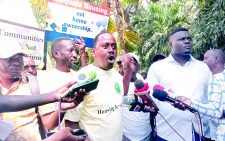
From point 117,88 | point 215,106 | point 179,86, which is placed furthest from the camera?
point 179,86

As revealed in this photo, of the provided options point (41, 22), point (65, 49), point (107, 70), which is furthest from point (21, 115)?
point (41, 22)

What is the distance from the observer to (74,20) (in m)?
5.39

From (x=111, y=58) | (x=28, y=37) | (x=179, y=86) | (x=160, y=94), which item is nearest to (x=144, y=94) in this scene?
(x=160, y=94)

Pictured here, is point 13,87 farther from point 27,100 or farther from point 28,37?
point 28,37

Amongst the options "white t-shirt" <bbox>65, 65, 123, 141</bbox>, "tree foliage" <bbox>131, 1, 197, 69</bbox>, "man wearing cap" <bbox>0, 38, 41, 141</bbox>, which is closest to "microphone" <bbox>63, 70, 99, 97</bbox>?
"man wearing cap" <bbox>0, 38, 41, 141</bbox>

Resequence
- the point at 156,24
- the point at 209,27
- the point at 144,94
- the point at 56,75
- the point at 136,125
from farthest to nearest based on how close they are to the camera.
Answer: the point at 156,24 < the point at 209,27 < the point at 136,125 < the point at 56,75 < the point at 144,94

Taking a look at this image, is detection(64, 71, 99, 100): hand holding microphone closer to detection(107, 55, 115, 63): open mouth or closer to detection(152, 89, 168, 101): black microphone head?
detection(152, 89, 168, 101): black microphone head

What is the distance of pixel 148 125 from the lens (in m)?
4.64

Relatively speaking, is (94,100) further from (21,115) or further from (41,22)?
(41,22)

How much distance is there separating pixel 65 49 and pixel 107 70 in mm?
725

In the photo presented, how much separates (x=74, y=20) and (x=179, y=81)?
196 centimetres

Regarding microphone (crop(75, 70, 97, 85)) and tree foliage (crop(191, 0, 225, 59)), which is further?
tree foliage (crop(191, 0, 225, 59))

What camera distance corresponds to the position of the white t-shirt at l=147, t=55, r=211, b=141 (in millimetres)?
4105

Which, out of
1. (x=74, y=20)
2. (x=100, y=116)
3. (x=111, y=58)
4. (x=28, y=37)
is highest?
(x=74, y=20)
